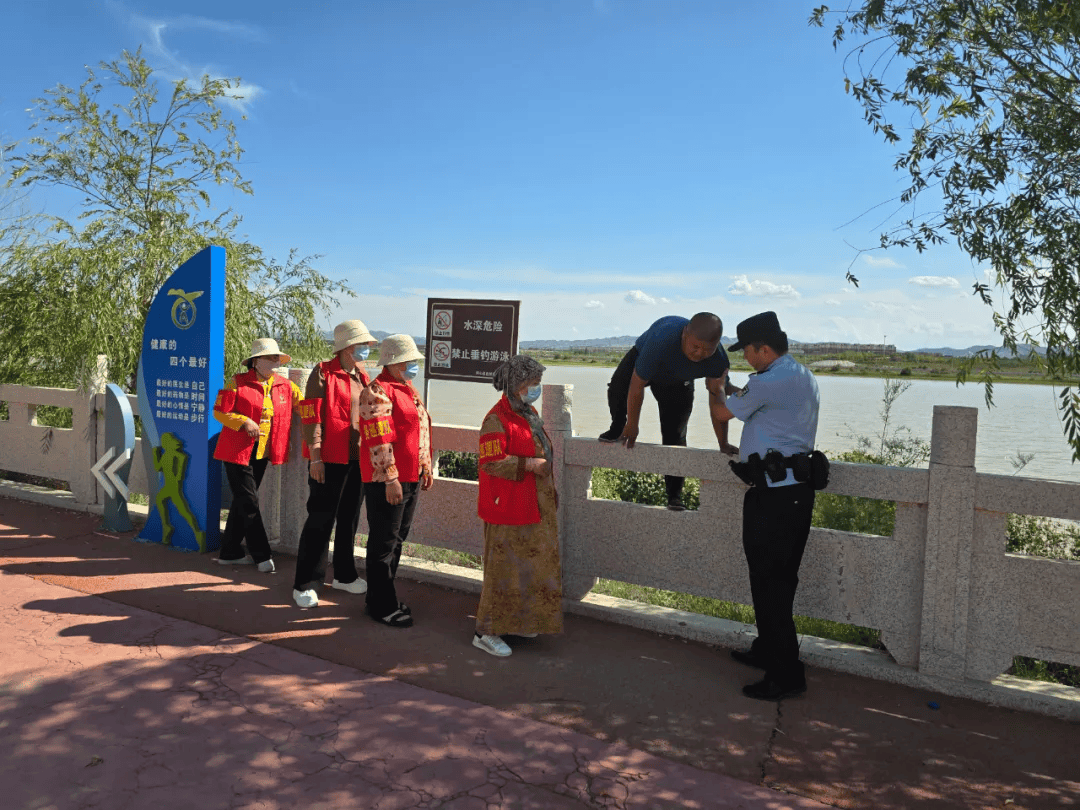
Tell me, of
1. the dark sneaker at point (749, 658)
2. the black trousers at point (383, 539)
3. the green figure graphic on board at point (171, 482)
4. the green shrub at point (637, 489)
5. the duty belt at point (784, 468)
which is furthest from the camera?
the green shrub at point (637, 489)

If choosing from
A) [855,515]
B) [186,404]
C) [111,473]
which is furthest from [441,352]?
[855,515]

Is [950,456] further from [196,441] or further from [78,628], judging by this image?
[196,441]

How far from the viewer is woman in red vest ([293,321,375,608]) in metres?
5.36

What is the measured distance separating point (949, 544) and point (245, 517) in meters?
5.06

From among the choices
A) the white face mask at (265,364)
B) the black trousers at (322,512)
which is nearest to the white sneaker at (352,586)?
the black trousers at (322,512)

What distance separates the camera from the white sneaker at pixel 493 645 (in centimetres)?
453

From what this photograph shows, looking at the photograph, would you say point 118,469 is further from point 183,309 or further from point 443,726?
point 443,726

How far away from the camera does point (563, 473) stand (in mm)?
5402

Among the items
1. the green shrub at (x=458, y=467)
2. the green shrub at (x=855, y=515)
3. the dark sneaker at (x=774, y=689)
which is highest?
the green shrub at (x=855, y=515)

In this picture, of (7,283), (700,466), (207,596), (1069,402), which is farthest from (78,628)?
(7,283)

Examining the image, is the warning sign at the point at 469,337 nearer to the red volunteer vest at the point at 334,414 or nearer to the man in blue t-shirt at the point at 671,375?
the man in blue t-shirt at the point at 671,375

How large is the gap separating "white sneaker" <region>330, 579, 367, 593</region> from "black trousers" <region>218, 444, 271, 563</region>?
2.85 feet

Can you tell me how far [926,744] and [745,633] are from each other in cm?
130

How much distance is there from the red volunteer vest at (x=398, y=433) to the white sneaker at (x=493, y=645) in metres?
1.06
